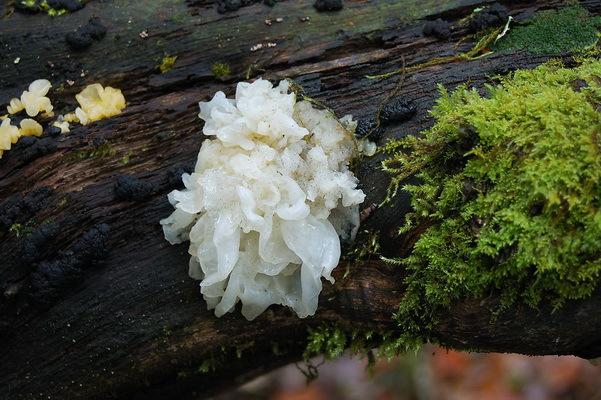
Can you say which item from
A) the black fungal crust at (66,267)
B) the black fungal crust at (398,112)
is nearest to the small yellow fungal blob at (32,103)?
the black fungal crust at (66,267)

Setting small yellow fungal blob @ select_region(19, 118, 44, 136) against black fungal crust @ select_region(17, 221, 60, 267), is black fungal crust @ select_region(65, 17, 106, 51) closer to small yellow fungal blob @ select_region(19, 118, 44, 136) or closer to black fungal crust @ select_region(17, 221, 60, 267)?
small yellow fungal blob @ select_region(19, 118, 44, 136)

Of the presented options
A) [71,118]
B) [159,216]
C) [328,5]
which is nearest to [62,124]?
[71,118]

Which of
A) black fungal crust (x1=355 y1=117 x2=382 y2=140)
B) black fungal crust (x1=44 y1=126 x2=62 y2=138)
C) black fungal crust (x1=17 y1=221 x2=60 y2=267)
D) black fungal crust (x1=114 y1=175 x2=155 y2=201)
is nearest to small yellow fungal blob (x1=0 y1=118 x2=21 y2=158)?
black fungal crust (x1=44 y1=126 x2=62 y2=138)

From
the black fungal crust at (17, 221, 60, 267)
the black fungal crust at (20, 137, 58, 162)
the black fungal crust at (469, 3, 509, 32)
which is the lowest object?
the black fungal crust at (17, 221, 60, 267)

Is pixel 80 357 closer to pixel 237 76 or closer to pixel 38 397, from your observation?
pixel 38 397

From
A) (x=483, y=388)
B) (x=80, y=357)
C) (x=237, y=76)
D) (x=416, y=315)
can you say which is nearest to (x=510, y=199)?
(x=416, y=315)

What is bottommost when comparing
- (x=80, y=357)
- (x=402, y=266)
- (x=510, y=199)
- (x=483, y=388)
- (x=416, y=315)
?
(x=483, y=388)

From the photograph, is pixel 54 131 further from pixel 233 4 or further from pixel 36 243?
pixel 233 4
